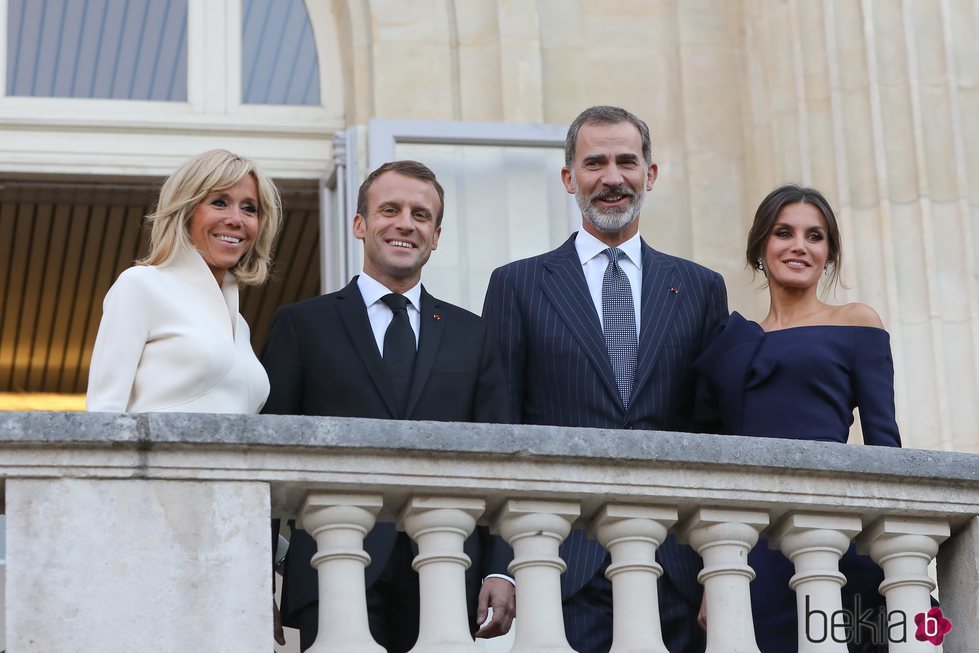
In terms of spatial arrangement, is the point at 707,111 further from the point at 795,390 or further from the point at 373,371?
the point at 373,371

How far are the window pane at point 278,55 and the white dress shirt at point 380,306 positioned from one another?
3627 millimetres

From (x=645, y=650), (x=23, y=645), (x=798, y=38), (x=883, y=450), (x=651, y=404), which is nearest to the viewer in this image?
(x=23, y=645)

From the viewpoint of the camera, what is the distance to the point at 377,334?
5.38 metres

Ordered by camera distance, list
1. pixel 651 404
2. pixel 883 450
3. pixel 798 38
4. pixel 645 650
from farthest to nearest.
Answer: pixel 798 38 < pixel 651 404 < pixel 883 450 < pixel 645 650

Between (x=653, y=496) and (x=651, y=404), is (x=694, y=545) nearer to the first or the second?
(x=653, y=496)

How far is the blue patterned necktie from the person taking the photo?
17.9 feet

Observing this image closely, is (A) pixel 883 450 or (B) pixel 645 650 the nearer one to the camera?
(B) pixel 645 650

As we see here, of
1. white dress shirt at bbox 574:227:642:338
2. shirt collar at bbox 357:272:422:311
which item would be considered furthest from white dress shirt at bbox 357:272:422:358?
white dress shirt at bbox 574:227:642:338

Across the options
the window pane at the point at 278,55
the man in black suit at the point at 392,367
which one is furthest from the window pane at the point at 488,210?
the man in black suit at the point at 392,367

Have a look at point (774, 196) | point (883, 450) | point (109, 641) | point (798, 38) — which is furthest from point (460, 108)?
point (109, 641)

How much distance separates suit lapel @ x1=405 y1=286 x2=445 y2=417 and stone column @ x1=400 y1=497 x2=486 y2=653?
1.51ft

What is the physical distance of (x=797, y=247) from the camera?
569cm

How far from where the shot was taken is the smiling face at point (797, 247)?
5.68m

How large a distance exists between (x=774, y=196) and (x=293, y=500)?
5.75ft
